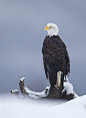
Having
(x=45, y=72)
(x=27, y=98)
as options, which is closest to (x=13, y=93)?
(x=27, y=98)

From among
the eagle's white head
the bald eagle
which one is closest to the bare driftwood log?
the bald eagle

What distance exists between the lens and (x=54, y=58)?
6.64 metres

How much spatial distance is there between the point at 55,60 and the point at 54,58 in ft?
0.31

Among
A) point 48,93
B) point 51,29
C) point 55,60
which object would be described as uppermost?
point 51,29

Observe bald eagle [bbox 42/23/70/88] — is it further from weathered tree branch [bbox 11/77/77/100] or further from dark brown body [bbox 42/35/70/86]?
weathered tree branch [bbox 11/77/77/100]

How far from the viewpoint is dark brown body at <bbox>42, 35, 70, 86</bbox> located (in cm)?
665

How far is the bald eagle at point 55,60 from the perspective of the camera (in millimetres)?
6645

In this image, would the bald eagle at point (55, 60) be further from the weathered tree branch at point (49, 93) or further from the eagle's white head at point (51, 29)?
the eagle's white head at point (51, 29)

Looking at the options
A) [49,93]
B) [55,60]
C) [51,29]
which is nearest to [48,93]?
[49,93]

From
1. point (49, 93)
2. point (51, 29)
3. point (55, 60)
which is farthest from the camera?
point (51, 29)

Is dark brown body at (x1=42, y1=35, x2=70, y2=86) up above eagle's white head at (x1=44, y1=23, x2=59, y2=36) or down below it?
below

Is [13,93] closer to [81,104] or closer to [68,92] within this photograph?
[68,92]

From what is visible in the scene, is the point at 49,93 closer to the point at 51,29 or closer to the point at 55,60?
the point at 55,60

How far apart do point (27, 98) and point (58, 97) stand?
4.07 ft
